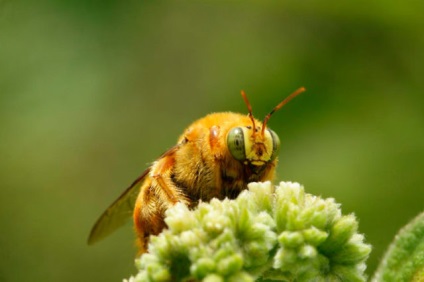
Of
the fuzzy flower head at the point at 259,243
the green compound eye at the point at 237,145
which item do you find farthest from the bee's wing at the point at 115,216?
the fuzzy flower head at the point at 259,243

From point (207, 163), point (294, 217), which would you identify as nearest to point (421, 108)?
point (207, 163)

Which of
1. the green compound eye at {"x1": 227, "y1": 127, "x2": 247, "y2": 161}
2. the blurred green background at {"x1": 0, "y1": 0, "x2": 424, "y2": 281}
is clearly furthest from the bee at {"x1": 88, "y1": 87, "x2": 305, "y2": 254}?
the blurred green background at {"x1": 0, "y1": 0, "x2": 424, "y2": 281}

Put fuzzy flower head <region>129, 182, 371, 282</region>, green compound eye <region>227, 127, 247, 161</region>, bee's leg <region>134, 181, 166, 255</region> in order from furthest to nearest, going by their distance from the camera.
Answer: bee's leg <region>134, 181, 166, 255</region>, green compound eye <region>227, 127, 247, 161</region>, fuzzy flower head <region>129, 182, 371, 282</region>

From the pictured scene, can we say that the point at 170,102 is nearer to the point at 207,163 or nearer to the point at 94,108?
the point at 94,108

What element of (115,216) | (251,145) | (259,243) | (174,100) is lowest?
(259,243)

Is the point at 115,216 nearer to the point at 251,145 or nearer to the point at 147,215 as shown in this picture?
the point at 147,215

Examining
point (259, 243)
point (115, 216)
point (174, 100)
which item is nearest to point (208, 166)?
point (259, 243)

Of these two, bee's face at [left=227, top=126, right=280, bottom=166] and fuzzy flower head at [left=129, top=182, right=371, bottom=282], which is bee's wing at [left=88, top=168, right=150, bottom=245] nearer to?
bee's face at [left=227, top=126, right=280, bottom=166]

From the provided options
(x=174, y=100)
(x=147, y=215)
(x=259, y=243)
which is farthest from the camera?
(x=174, y=100)
